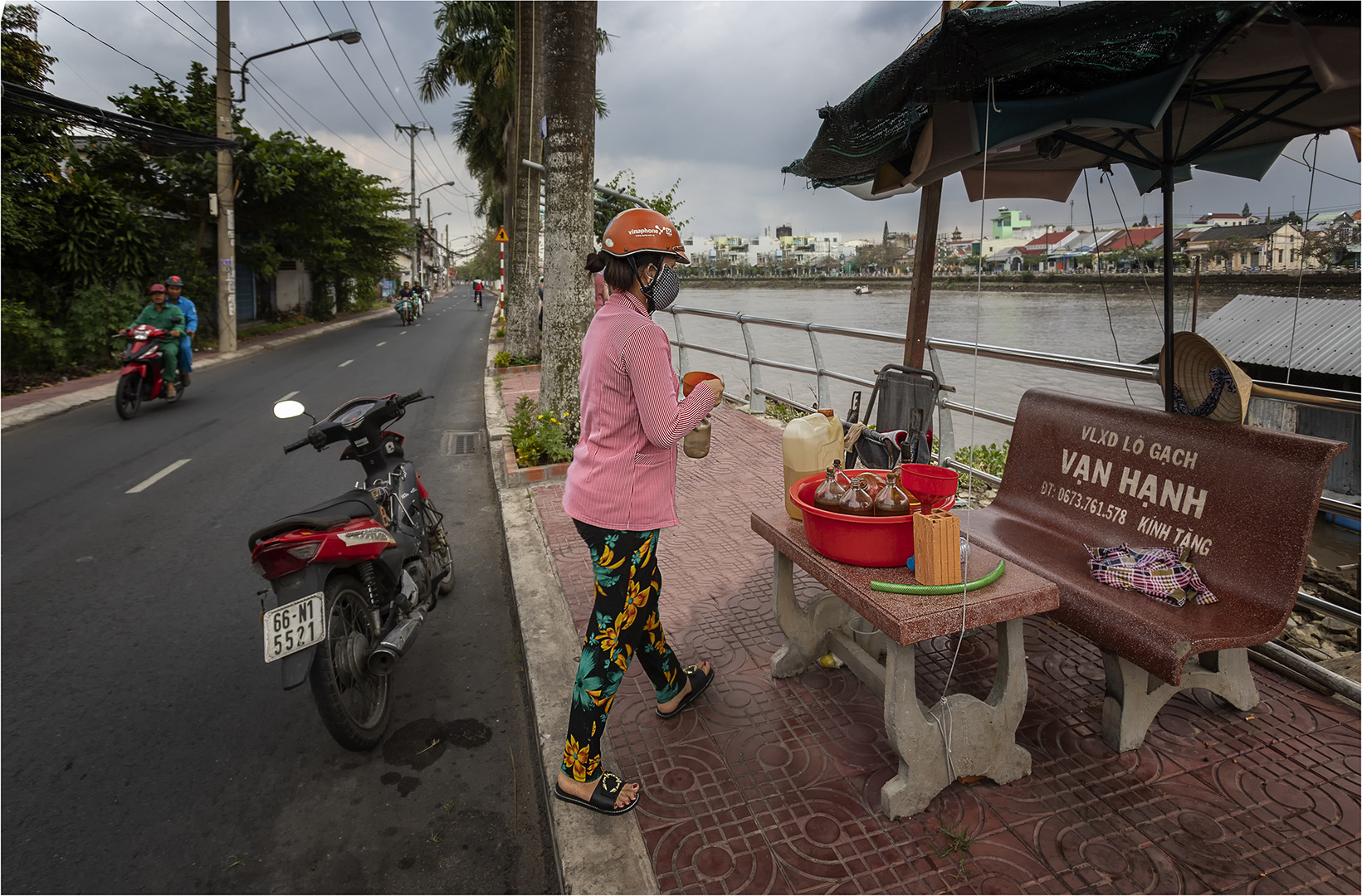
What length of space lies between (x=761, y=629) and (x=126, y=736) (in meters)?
2.80

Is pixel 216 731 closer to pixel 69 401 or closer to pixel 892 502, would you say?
pixel 892 502

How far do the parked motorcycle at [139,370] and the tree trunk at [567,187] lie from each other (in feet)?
20.8

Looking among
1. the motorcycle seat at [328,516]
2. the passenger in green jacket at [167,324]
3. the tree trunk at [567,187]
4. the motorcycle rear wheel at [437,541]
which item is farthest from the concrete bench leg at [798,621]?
the passenger in green jacket at [167,324]

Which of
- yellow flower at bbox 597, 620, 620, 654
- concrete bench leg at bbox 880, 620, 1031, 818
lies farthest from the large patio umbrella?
yellow flower at bbox 597, 620, 620, 654

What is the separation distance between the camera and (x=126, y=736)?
3.13 metres

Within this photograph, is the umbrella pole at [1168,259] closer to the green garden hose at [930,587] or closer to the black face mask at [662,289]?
the green garden hose at [930,587]

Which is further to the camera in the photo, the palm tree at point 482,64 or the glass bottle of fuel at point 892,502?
the palm tree at point 482,64

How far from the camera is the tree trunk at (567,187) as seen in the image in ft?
23.6

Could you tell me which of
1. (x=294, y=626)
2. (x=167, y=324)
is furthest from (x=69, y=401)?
(x=294, y=626)

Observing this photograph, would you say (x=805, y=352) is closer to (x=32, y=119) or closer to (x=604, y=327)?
(x=32, y=119)

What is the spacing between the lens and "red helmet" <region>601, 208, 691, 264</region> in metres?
2.37

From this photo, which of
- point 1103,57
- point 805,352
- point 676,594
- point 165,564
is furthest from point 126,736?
point 805,352

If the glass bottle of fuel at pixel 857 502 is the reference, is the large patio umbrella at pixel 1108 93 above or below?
above

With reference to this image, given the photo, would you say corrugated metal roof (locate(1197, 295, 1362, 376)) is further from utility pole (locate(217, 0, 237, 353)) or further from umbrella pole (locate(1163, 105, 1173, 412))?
utility pole (locate(217, 0, 237, 353))
